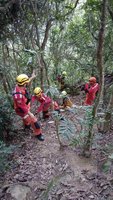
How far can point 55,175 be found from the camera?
5.71 m

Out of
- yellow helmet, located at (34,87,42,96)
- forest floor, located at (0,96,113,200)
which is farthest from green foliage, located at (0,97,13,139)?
yellow helmet, located at (34,87,42,96)

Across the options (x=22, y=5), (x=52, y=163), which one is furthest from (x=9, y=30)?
(x=52, y=163)

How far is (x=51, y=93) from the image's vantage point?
5840 millimetres

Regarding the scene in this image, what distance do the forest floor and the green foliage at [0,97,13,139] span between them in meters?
0.69

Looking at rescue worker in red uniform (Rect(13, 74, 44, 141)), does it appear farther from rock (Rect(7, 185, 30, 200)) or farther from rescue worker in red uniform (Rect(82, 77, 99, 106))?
rescue worker in red uniform (Rect(82, 77, 99, 106))

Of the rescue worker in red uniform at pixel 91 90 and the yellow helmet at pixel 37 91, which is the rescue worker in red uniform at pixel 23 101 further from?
the rescue worker in red uniform at pixel 91 90

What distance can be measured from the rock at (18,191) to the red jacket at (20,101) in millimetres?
2226

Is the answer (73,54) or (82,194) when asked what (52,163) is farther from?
(73,54)

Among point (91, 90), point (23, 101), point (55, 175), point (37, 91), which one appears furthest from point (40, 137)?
point (91, 90)

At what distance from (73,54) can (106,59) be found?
2758mm

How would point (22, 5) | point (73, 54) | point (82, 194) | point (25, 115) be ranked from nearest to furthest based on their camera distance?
point (82, 194) < point (25, 115) < point (22, 5) < point (73, 54)

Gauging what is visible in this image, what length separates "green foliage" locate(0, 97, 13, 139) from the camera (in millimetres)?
7440

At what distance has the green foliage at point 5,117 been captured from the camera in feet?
24.4

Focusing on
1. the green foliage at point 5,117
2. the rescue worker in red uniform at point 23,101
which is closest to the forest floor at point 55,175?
the rescue worker in red uniform at point 23,101
